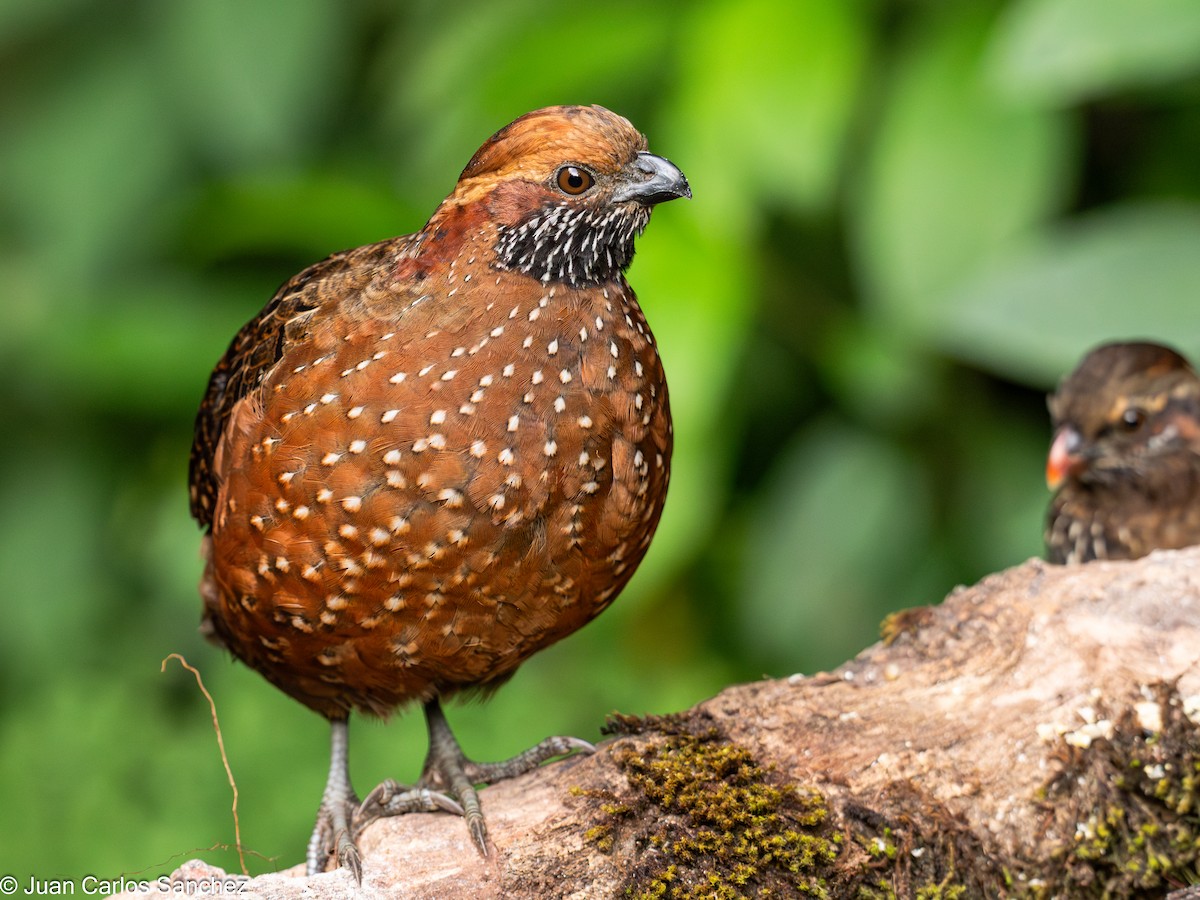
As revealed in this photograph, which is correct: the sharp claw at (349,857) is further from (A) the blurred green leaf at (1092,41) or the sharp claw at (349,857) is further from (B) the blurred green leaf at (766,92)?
(A) the blurred green leaf at (1092,41)

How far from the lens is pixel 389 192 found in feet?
18.0

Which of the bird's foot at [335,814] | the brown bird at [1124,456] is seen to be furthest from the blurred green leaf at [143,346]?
the brown bird at [1124,456]

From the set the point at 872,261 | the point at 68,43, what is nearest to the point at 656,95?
the point at 872,261

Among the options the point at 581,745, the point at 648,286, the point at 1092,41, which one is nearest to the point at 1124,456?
the point at 1092,41

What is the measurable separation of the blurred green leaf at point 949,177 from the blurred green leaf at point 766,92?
0.79 feet

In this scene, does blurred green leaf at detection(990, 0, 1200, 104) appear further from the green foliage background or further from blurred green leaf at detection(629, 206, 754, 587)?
blurred green leaf at detection(629, 206, 754, 587)

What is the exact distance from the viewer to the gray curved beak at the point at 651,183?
309cm

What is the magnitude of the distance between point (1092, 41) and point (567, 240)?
2.07 meters

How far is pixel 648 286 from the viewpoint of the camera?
16.3ft

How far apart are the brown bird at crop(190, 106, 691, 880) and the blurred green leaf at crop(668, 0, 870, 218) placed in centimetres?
165

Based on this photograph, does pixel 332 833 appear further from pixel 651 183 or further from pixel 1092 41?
pixel 1092 41

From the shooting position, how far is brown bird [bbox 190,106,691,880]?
2.98 metres

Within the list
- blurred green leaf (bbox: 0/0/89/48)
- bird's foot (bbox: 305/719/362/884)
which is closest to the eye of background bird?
bird's foot (bbox: 305/719/362/884)

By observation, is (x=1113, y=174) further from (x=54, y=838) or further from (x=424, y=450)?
(x=54, y=838)
